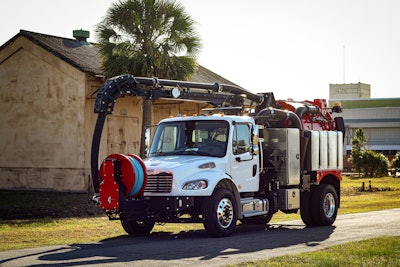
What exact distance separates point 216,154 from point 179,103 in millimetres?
21054

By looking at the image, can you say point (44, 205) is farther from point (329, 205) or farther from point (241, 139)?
point (241, 139)

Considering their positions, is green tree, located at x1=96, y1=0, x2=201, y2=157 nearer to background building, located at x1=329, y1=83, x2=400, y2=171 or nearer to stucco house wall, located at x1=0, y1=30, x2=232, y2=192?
stucco house wall, located at x1=0, y1=30, x2=232, y2=192

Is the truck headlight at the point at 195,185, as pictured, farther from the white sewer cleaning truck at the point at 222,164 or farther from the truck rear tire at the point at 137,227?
the truck rear tire at the point at 137,227

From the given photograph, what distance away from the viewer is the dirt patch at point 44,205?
25453mm

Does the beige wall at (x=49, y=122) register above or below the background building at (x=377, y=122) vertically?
below

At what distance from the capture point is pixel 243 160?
58.3ft

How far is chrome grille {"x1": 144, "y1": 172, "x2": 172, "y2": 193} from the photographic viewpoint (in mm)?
16188

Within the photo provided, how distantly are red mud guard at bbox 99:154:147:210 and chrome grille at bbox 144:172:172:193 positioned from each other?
512 millimetres

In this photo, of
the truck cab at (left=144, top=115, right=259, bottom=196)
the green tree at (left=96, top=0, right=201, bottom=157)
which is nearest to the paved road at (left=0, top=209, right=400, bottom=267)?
the truck cab at (left=144, top=115, right=259, bottom=196)

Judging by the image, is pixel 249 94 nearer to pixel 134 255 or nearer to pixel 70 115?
pixel 134 255

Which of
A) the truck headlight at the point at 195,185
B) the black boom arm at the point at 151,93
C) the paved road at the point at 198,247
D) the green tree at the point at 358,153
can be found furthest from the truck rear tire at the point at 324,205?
the green tree at the point at 358,153

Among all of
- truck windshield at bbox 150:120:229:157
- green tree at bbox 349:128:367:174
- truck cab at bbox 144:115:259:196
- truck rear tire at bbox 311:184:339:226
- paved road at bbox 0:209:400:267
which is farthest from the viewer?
green tree at bbox 349:128:367:174

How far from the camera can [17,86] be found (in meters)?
36.0

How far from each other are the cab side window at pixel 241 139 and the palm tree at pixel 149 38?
15.9 m
